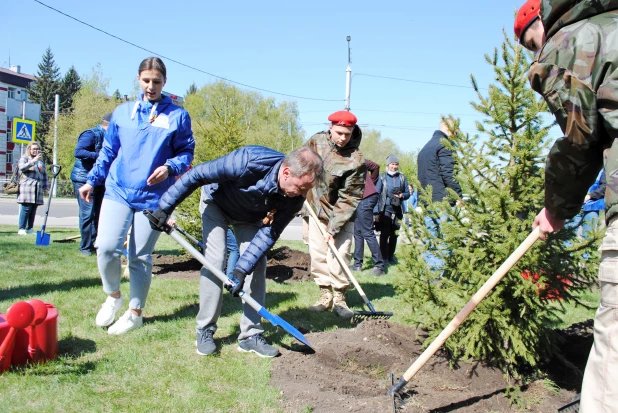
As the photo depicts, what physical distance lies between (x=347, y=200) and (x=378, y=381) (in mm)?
2281

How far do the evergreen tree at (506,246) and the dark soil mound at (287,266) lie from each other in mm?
3722

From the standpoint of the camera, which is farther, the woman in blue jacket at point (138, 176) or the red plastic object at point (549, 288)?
the woman in blue jacket at point (138, 176)

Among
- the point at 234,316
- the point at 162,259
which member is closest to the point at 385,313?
the point at 234,316

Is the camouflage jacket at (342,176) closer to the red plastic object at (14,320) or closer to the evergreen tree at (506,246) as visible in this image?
the evergreen tree at (506,246)

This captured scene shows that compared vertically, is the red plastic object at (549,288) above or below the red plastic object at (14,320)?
above

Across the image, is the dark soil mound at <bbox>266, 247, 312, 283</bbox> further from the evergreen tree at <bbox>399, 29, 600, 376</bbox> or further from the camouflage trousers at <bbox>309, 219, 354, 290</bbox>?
the evergreen tree at <bbox>399, 29, 600, 376</bbox>

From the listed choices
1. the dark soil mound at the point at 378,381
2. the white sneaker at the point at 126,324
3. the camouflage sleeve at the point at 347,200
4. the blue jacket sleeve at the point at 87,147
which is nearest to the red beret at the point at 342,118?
the camouflage sleeve at the point at 347,200

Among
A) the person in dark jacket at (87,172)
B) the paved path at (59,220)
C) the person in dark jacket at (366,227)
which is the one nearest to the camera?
the person in dark jacket at (87,172)

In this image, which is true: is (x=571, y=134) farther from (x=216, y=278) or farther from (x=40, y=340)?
(x=40, y=340)

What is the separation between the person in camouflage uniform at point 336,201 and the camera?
551 cm

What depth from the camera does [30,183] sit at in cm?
1070

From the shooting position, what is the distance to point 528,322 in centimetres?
347

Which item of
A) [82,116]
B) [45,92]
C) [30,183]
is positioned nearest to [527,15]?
[30,183]

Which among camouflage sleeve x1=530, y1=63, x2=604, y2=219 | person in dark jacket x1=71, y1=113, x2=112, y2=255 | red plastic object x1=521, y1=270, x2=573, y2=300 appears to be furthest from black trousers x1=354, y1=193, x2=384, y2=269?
camouflage sleeve x1=530, y1=63, x2=604, y2=219
